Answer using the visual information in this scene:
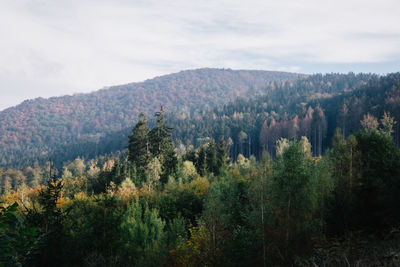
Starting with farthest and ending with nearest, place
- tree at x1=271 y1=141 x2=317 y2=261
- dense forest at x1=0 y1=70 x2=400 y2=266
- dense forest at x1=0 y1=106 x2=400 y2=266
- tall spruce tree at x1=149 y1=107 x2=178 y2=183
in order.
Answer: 1. tall spruce tree at x1=149 y1=107 x2=178 y2=183
2. tree at x1=271 y1=141 x2=317 y2=261
3. dense forest at x1=0 y1=106 x2=400 y2=266
4. dense forest at x1=0 y1=70 x2=400 y2=266

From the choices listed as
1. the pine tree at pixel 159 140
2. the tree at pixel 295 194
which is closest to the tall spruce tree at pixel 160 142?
the pine tree at pixel 159 140

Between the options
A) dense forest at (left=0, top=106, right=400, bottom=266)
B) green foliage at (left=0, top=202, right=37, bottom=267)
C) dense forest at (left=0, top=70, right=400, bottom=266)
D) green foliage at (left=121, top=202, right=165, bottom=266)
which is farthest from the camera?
green foliage at (left=121, top=202, right=165, bottom=266)

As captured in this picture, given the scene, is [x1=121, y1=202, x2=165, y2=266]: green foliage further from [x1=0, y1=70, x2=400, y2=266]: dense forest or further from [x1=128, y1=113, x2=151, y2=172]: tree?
[x1=128, y1=113, x2=151, y2=172]: tree

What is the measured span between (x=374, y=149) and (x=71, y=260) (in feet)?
104

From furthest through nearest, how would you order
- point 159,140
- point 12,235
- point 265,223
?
point 159,140 → point 265,223 → point 12,235

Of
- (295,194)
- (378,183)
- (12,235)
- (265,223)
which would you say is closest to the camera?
(12,235)

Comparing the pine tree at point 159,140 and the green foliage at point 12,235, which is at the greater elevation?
the green foliage at point 12,235

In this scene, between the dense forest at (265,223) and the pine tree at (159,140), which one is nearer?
the dense forest at (265,223)

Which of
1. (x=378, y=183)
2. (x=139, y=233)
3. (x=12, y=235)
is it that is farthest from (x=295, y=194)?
(x=12, y=235)

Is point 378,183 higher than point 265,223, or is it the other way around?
point 378,183

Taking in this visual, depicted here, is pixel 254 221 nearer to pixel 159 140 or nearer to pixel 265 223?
pixel 265 223

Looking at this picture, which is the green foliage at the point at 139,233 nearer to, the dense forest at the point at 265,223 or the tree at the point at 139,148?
the dense forest at the point at 265,223

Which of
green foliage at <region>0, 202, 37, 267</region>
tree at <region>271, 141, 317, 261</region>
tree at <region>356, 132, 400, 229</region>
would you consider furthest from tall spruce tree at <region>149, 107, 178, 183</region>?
green foliage at <region>0, 202, 37, 267</region>

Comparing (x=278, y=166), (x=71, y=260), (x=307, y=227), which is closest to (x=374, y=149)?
(x=278, y=166)
